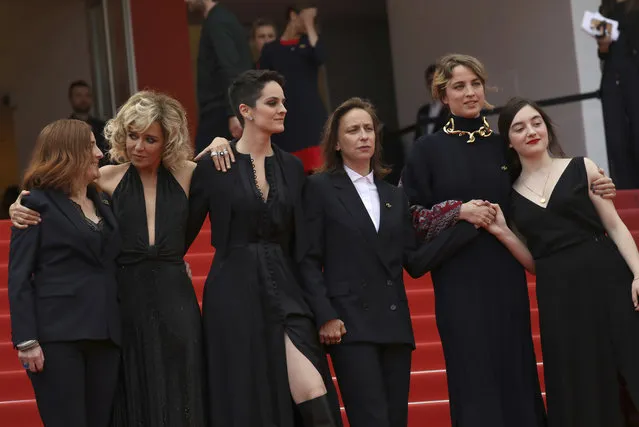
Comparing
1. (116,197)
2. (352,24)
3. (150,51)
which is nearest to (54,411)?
(116,197)

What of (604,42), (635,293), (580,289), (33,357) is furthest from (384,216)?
(604,42)

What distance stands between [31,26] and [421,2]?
15.1 feet

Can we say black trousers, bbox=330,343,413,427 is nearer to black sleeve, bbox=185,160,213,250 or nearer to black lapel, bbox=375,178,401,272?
black lapel, bbox=375,178,401,272

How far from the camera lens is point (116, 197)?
19.1 feet

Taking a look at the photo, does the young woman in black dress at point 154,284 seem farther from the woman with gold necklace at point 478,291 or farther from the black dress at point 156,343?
the woman with gold necklace at point 478,291

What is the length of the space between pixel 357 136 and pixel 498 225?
809mm

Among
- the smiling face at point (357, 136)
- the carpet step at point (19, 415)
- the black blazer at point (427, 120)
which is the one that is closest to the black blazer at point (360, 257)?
the smiling face at point (357, 136)

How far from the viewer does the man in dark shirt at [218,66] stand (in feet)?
29.6

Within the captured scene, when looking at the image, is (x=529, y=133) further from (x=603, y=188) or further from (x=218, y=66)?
(x=218, y=66)

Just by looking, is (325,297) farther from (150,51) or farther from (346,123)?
(150,51)

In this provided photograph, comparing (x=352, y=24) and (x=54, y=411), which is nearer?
(x=54, y=411)

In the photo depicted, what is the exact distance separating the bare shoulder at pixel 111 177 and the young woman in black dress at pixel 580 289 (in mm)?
1773

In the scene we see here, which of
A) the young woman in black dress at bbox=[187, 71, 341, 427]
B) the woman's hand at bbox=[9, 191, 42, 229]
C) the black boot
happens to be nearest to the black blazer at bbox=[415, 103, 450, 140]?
the young woman in black dress at bbox=[187, 71, 341, 427]

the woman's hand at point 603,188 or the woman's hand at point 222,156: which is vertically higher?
the woman's hand at point 222,156
